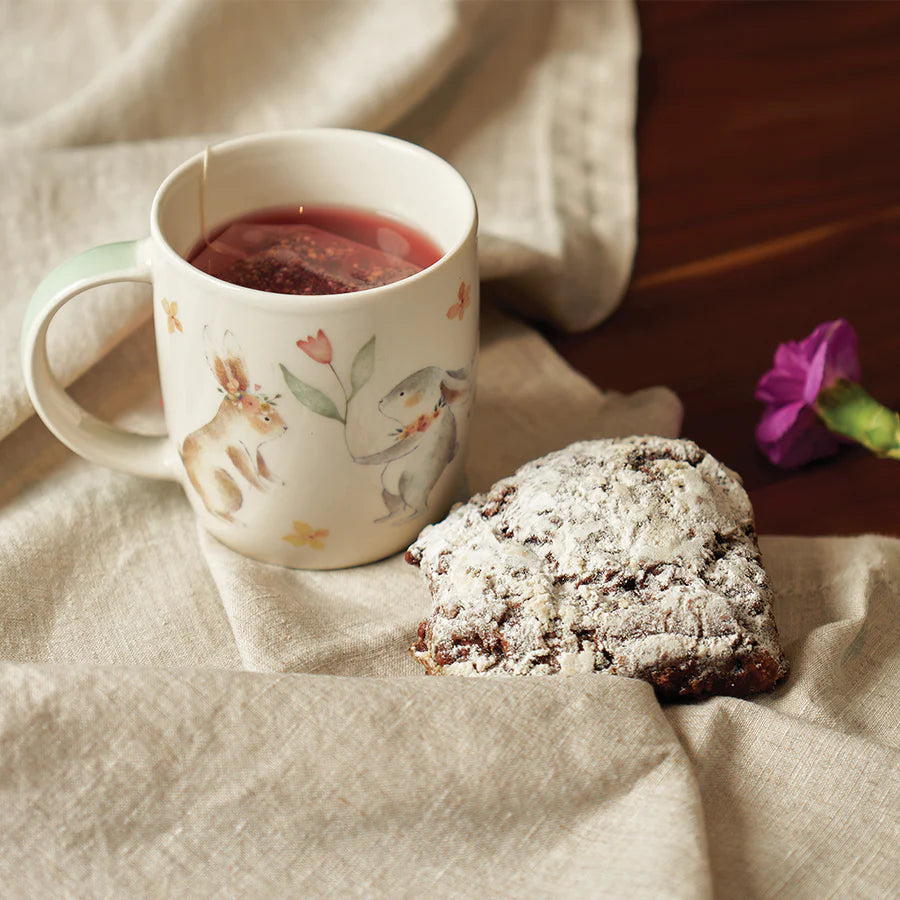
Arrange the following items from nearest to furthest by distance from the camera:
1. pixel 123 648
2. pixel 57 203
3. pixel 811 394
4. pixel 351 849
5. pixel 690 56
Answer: pixel 351 849 → pixel 123 648 → pixel 811 394 → pixel 57 203 → pixel 690 56

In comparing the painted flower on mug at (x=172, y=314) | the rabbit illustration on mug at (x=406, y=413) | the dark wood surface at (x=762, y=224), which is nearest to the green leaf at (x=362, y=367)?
the rabbit illustration on mug at (x=406, y=413)

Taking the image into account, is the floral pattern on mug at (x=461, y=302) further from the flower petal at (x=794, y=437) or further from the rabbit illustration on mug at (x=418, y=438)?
the flower petal at (x=794, y=437)

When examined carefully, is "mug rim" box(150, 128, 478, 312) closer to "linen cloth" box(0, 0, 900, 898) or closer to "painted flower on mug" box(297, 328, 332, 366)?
"painted flower on mug" box(297, 328, 332, 366)

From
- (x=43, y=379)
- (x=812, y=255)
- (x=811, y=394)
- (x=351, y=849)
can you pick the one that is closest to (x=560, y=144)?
(x=812, y=255)

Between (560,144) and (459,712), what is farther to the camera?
(560,144)

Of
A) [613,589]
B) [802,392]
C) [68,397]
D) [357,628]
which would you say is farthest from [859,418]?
[68,397]

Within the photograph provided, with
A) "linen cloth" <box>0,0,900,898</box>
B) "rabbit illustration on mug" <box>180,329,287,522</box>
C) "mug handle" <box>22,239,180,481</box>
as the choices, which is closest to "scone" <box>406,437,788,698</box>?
"linen cloth" <box>0,0,900,898</box>

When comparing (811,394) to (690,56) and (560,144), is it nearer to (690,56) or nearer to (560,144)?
(560,144)
